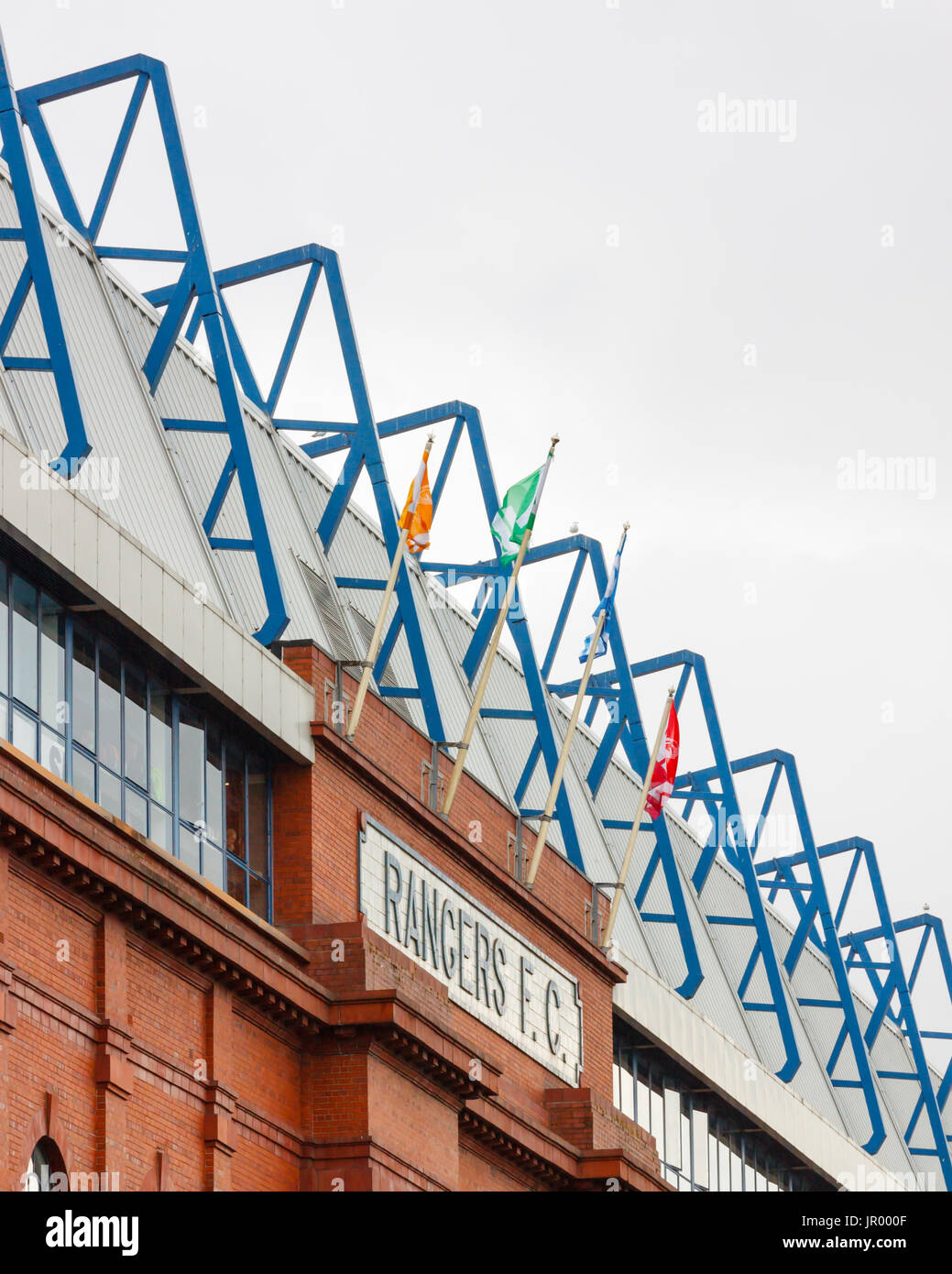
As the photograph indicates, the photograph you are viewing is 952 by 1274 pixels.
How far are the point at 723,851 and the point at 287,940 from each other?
36.6m

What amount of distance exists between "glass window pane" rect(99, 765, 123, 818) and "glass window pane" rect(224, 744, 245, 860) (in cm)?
323

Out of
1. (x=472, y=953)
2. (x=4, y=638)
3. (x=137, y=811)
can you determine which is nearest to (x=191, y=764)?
(x=137, y=811)

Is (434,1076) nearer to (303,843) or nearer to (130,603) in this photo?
(303,843)

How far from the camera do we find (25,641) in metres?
31.6

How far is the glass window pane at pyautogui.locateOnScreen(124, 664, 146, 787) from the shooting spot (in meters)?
33.8

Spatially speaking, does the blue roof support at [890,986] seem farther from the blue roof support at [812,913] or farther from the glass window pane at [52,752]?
the glass window pane at [52,752]

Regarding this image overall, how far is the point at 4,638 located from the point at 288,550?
14485mm

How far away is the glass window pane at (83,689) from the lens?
107 feet

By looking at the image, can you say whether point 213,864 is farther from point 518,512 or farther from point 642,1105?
point 642,1105

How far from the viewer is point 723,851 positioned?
7088 cm

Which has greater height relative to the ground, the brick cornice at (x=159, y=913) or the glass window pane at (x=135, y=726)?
the glass window pane at (x=135, y=726)

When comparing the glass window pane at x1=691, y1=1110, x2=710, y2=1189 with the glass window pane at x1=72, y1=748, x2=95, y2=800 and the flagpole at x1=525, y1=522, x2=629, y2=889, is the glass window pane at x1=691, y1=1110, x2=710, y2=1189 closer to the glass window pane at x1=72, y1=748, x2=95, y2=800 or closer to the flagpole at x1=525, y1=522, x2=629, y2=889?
the flagpole at x1=525, y1=522, x2=629, y2=889

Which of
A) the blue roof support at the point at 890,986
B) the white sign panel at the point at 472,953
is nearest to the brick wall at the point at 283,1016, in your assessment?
the white sign panel at the point at 472,953

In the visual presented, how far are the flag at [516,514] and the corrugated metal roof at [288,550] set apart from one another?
3461mm
